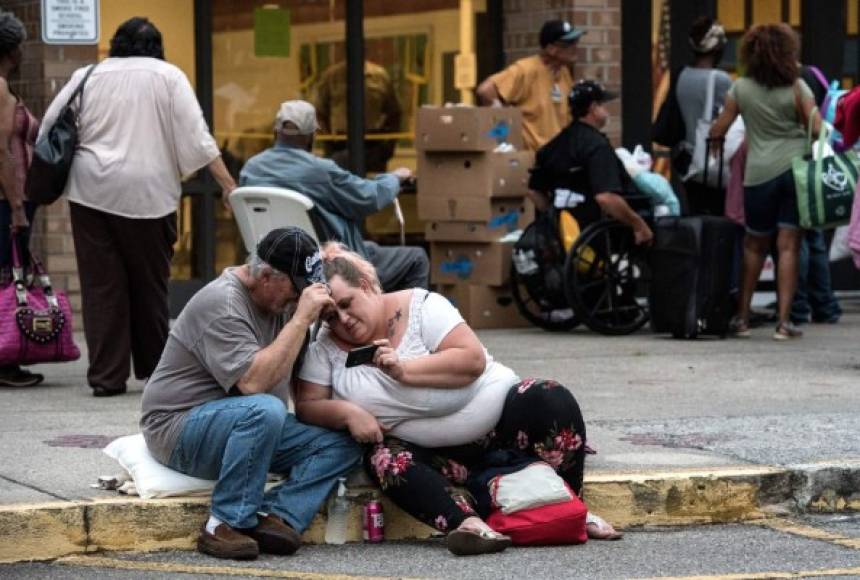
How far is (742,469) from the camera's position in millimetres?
7488

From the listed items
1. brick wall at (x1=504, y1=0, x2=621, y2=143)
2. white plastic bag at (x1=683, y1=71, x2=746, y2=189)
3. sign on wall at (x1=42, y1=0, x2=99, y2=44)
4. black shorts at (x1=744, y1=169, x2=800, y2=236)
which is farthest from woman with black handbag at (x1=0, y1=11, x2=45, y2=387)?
brick wall at (x1=504, y1=0, x2=621, y2=143)

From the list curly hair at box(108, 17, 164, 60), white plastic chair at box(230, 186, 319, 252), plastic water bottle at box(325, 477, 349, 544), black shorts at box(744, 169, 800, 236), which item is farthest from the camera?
A: black shorts at box(744, 169, 800, 236)

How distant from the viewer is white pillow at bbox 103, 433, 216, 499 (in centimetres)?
684

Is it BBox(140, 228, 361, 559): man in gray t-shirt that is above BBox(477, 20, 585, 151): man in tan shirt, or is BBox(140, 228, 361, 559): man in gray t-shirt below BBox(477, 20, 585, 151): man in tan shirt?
below

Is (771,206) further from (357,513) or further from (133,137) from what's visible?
(357,513)

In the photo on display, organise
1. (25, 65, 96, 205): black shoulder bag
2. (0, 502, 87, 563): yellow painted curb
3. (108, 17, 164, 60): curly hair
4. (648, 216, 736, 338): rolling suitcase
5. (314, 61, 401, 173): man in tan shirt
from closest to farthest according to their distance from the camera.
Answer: (0, 502, 87, 563): yellow painted curb → (25, 65, 96, 205): black shoulder bag → (108, 17, 164, 60): curly hair → (648, 216, 736, 338): rolling suitcase → (314, 61, 401, 173): man in tan shirt

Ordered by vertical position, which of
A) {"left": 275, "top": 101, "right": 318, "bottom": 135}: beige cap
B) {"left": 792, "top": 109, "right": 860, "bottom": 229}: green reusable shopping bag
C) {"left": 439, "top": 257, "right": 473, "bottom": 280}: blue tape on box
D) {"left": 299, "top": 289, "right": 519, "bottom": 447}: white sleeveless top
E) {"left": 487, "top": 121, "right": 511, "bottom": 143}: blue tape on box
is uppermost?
{"left": 275, "top": 101, "right": 318, "bottom": 135}: beige cap

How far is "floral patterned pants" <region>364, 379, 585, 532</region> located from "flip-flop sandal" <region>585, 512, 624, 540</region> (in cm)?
12

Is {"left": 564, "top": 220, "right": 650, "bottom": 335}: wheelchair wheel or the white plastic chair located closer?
the white plastic chair

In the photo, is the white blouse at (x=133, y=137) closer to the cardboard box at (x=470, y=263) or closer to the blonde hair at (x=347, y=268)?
the blonde hair at (x=347, y=268)

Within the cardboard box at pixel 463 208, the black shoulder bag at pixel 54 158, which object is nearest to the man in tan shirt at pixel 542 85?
the cardboard box at pixel 463 208

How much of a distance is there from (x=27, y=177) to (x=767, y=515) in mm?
4071

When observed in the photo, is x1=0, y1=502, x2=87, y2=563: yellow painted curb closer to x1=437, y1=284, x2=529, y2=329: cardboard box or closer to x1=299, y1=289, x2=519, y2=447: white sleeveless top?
x1=299, y1=289, x2=519, y2=447: white sleeveless top

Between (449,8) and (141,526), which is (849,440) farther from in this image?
(449,8)
